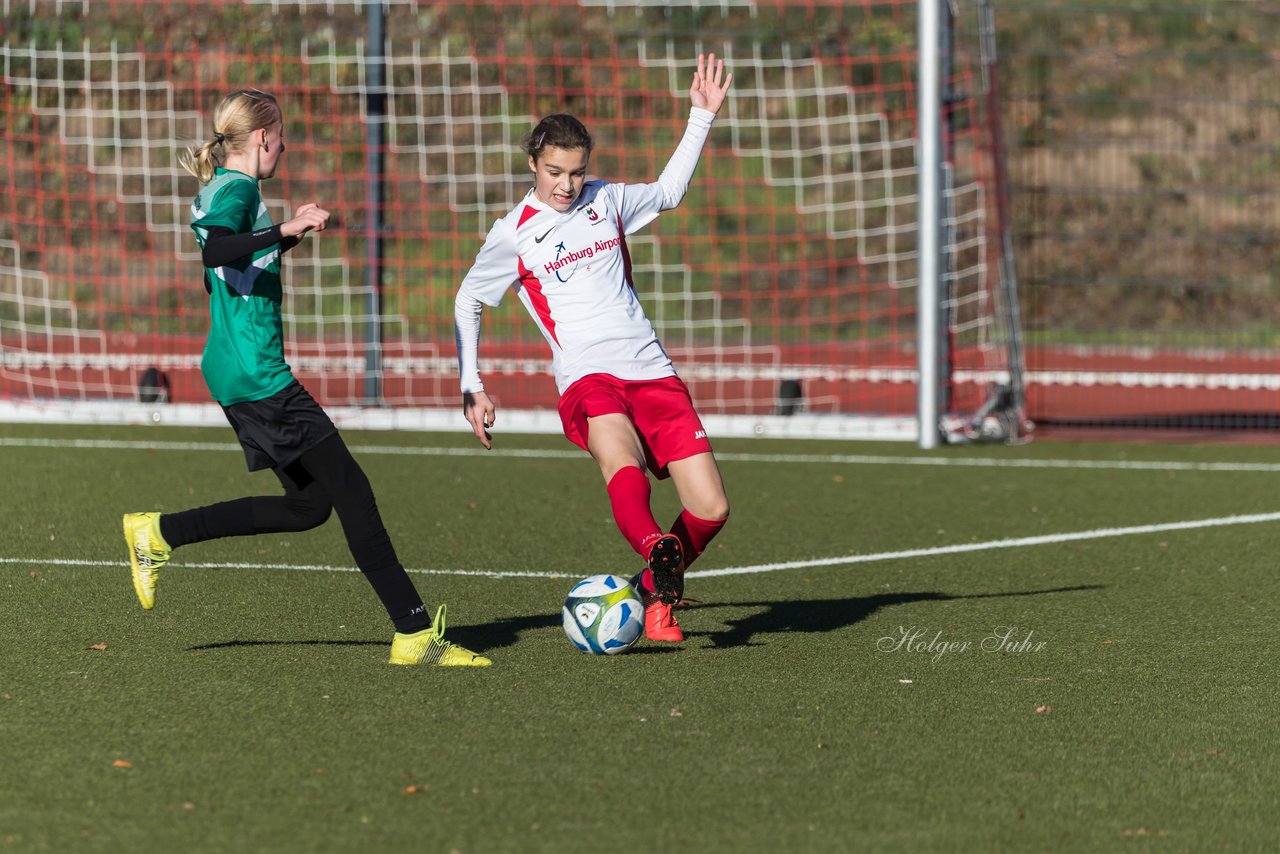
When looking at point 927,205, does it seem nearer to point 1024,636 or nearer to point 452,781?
point 1024,636

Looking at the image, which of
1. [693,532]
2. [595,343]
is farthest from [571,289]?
[693,532]

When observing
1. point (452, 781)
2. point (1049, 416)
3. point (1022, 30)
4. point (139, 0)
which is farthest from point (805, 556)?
point (1022, 30)

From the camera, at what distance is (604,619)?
5.55 metres

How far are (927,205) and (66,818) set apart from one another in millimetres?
8264

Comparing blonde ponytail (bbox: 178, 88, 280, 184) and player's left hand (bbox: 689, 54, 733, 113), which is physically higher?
player's left hand (bbox: 689, 54, 733, 113)

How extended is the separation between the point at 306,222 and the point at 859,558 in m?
3.33

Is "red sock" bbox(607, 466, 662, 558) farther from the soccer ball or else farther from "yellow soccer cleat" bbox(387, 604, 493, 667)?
"yellow soccer cleat" bbox(387, 604, 493, 667)

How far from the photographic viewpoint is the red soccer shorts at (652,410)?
19.4 ft

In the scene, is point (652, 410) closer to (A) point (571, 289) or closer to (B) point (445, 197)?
(A) point (571, 289)

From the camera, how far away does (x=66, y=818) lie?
12.7 feet

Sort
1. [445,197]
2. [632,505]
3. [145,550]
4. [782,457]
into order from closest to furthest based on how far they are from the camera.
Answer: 1. [632,505]
2. [145,550]
3. [782,457]
4. [445,197]

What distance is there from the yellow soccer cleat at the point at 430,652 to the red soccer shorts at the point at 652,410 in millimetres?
824

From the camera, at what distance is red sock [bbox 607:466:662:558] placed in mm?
5641

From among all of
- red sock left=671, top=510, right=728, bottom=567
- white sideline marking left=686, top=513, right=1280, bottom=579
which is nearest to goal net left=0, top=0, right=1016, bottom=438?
white sideline marking left=686, top=513, right=1280, bottom=579
